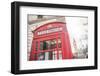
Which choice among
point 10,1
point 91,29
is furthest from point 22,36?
point 91,29

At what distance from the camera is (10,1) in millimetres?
1024

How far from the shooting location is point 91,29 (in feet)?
3.79

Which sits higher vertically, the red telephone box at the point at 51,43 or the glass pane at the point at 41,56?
the red telephone box at the point at 51,43

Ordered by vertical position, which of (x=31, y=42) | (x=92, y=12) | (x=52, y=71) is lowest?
(x=52, y=71)

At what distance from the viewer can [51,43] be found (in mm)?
1066

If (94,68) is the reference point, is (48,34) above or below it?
above

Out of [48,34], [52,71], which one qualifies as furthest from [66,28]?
[52,71]

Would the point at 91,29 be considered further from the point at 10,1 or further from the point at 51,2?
the point at 10,1

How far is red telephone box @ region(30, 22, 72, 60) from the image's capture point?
3.42 ft

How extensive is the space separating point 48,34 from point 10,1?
0.69 feet

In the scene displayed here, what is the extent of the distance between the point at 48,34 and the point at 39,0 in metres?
0.15

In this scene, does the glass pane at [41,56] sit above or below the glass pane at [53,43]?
below

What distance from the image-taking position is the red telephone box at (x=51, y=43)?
3.42ft

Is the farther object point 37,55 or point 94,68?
point 94,68
